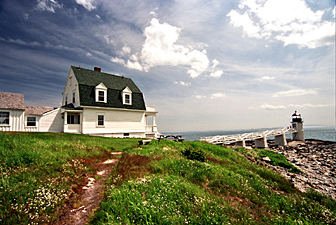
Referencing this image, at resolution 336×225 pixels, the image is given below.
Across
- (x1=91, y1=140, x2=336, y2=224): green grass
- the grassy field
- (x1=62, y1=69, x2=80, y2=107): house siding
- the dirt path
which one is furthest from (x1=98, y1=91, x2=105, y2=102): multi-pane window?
the dirt path

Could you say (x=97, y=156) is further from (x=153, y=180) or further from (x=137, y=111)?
(x=137, y=111)

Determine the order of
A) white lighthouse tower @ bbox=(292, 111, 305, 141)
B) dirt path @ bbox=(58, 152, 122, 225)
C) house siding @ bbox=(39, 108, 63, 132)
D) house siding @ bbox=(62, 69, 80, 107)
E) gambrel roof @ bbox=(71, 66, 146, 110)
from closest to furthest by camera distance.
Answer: dirt path @ bbox=(58, 152, 122, 225), house siding @ bbox=(39, 108, 63, 132), gambrel roof @ bbox=(71, 66, 146, 110), house siding @ bbox=(62, 69, 80, 107), white lighthouse tower @ bbox=(292, 111, 305, 141)

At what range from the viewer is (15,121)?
1889cm

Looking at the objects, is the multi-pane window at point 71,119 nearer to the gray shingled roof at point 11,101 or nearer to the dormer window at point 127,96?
the gray shingled roof at point 11,101

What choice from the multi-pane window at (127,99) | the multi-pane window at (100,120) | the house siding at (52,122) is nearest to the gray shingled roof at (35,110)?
the house siding at (52,122)

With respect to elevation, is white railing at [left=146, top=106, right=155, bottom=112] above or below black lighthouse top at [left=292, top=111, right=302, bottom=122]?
above

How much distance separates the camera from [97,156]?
10195 mm

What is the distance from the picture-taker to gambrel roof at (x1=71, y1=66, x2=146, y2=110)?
930 inches

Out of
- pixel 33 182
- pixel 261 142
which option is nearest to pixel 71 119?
pixel 33 182

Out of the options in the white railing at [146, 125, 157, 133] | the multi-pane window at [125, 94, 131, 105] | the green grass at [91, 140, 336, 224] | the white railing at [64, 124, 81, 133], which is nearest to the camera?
the green grass at [91, 140, 336, 224]

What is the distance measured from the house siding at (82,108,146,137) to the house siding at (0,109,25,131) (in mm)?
6454

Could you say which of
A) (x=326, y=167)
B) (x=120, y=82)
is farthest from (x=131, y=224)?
(x=120, y=82)

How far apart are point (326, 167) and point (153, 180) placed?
22.0 meters

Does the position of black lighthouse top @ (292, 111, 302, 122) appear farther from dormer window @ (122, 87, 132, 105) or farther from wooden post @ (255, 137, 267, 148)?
dormer window @ (122, 87, 132, 105)
